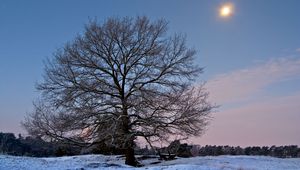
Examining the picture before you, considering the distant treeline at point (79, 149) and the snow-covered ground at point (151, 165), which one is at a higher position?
the distant treeline at point (79, 149)

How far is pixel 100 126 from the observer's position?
2161 cm

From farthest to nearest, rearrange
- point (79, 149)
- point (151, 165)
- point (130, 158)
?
point (79, 149)
point (130, 158)
point (151, 165)

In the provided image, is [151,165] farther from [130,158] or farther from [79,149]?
[79,149]

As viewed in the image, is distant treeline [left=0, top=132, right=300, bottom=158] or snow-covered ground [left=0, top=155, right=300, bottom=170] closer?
snow-covered ground [left=0, top=155, right=300, bottom=170]

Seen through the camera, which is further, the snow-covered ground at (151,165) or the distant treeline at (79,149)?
the distant treeline at (79,149)

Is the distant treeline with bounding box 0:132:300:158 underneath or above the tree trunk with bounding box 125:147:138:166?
above

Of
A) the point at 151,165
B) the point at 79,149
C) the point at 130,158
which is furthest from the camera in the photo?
the point at 79,149

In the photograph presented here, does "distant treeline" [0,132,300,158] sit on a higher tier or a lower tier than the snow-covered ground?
higher

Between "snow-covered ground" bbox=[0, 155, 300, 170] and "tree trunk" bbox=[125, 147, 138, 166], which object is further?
"tree trunk" bbox=[125, 147, 138, 166]

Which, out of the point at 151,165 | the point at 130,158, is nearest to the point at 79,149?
the point at 130,158

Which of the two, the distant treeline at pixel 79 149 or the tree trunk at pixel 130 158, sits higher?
the distant treeline at pixel 79 149

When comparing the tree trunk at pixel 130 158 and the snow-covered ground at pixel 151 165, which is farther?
the tree trunk at pixel 130 158

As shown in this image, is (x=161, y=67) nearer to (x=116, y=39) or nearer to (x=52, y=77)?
(x=116, y=39)

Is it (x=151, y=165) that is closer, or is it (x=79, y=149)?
(x=151, y=165)
